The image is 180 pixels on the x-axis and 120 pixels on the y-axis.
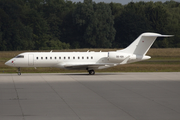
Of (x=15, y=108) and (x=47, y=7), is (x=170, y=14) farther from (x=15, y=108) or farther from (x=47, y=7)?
(x=15, y=108)

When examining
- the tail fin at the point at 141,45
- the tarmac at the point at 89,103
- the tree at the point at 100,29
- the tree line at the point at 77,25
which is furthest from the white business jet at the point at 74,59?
the tree at the point at 100,29

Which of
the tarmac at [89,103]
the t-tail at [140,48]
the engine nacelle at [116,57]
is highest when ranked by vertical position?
the t-tail at [140,48]

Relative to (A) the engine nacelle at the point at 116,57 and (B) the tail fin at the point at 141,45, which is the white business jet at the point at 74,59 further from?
(B) the tail fin at the point at 141,45

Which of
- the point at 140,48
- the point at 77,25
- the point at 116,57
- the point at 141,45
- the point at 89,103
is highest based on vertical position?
the point at 77,25

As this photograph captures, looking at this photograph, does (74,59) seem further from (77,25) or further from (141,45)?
(77,25)

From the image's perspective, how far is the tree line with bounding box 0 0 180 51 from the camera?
8850 cm

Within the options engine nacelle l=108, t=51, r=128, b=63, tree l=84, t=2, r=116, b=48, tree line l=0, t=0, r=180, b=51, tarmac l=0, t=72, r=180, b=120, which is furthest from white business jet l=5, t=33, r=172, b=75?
tree l=84, t=2, r=116, b=48

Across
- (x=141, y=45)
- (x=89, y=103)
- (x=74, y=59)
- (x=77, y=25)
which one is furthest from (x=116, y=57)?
(x=77, y=25)

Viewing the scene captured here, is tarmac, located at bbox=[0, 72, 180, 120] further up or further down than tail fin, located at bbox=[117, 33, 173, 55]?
further down

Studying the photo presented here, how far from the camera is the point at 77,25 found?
9844cm

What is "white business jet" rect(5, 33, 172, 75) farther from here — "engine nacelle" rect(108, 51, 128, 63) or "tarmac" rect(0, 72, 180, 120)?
"tarmac" rect(0, 72, 180, 120)

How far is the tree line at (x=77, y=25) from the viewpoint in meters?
88.5

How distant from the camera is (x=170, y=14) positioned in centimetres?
10962

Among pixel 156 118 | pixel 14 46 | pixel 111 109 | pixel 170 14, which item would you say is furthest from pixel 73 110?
pixel 170 14
